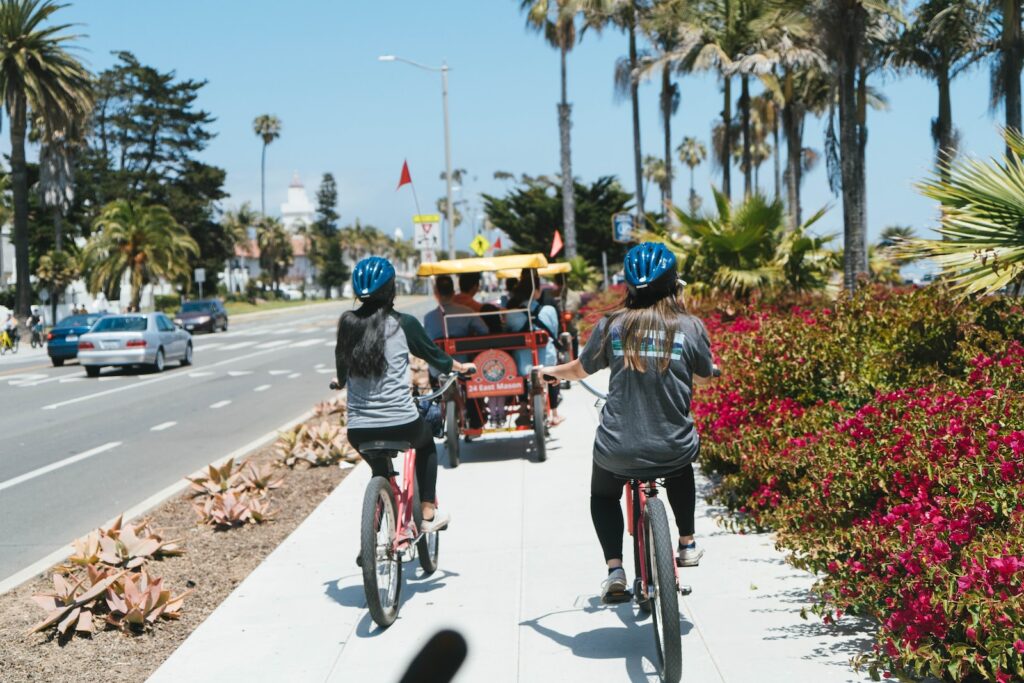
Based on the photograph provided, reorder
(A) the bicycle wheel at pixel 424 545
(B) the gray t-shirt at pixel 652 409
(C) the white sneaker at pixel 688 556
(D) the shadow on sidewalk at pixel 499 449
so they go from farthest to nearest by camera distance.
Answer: (D) the shadow on sidewalk at pixel 499 449, (A) the bicycle wheel at pixel 424 545, (C) the white sneaker at pixel 688 556, (B) the gray t-shirt at pixel 652 409

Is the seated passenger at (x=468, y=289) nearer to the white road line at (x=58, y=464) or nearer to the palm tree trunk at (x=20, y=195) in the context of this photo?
the white road line at (x=58, y=464)

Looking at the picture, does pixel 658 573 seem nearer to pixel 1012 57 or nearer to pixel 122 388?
pixel 122 388

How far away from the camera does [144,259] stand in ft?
166

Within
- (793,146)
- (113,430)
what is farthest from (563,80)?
(113,430)

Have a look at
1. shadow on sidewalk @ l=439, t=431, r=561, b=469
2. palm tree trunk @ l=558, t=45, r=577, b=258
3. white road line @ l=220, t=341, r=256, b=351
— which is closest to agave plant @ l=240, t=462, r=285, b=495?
shadow on sidewalk @ l=439, t=431, r=561, b=469

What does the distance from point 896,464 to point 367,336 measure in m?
2.78

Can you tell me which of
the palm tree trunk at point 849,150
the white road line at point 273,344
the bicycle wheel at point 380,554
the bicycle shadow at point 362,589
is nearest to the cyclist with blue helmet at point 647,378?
the bicycle wheel at point 380,554

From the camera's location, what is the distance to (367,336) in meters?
5.29

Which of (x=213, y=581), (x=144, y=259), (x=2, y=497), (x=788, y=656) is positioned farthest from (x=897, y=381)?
(x=144, y=259)

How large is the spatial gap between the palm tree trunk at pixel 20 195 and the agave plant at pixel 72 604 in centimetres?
3801

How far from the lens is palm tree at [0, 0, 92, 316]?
131ft

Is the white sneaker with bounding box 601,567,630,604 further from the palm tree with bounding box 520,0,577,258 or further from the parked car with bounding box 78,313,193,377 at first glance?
the palm tree with bounding box 520,0,577,258

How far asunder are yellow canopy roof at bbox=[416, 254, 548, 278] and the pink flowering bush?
2.18 meters

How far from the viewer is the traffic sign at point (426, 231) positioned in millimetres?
25125
